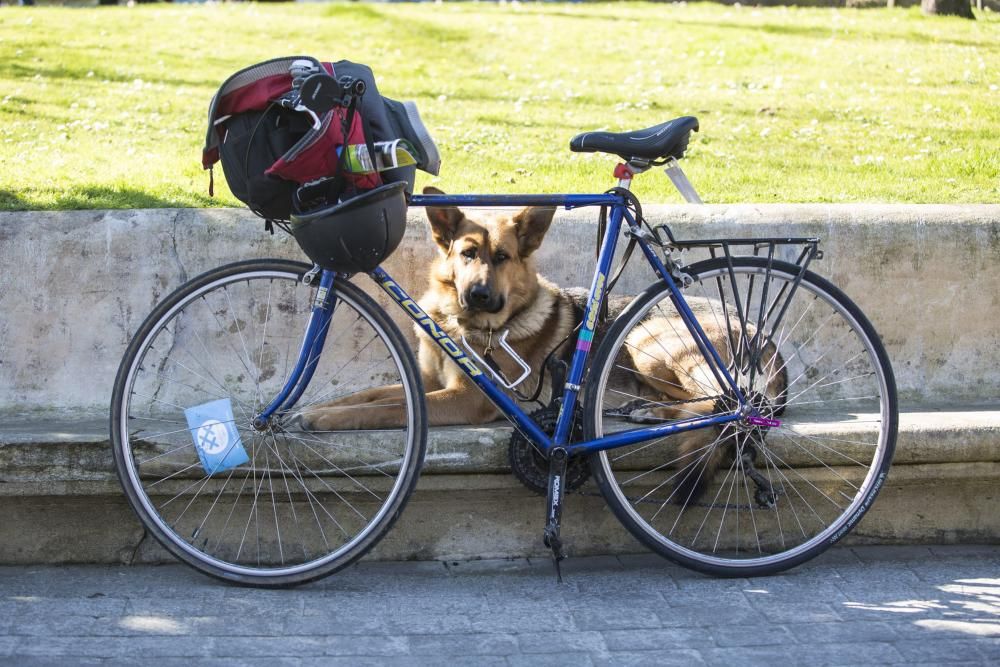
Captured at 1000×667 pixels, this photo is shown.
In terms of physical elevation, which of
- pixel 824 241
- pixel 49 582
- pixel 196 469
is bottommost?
pixel 49 582

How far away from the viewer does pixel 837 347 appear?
5.31m

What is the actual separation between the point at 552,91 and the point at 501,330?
15.1 feet

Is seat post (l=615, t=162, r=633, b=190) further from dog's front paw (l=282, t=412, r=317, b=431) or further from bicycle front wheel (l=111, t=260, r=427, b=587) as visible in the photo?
dog's front paw (l=282, t=412, r=317, b=431)

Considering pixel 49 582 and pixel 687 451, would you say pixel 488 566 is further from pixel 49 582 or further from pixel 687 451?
pixel 49 582

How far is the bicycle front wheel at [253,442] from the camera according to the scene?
4.04m

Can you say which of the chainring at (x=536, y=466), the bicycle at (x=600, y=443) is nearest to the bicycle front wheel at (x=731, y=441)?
the bicycle at (x=600, y=443)

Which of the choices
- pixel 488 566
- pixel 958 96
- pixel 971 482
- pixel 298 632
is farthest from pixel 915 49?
pixel 298 632

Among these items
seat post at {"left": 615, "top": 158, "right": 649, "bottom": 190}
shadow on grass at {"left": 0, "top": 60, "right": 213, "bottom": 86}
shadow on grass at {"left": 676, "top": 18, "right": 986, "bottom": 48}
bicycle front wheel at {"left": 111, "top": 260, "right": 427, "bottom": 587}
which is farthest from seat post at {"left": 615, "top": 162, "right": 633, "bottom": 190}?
shadow on grass at {"left": 676, "top": 18, "right": 986, "bottom": 48}

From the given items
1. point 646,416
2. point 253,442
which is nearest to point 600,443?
point 646,416

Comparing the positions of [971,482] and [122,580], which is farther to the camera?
[971,482]

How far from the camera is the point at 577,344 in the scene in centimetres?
424

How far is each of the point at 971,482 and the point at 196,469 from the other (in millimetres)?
3012

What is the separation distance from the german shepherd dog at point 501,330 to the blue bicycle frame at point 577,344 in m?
0.24

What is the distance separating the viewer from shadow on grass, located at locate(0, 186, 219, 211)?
559cm
